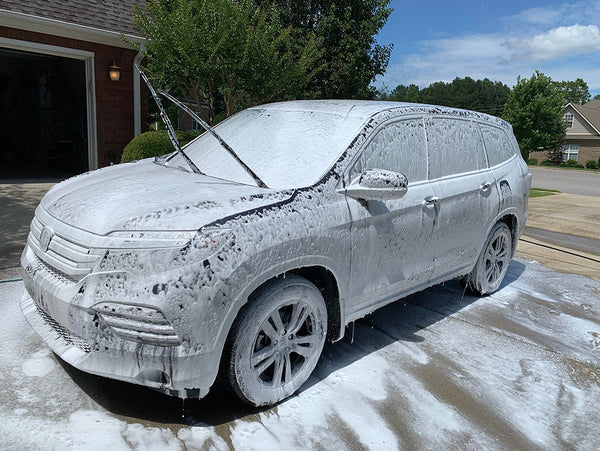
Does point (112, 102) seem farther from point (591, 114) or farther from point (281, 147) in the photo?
point (591, 114)

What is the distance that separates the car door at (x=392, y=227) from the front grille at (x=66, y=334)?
5.19ft

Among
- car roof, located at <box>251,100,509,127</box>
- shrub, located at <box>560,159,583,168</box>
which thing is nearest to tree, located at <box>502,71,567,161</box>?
shrub, located at <box>560,159,583,168</box>

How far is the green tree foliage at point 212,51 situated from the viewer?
32.0 ft

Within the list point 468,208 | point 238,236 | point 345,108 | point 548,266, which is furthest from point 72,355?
point 548,266

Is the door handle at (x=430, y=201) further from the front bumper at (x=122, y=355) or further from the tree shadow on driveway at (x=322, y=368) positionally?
the front bumper at (x=122, y=355)

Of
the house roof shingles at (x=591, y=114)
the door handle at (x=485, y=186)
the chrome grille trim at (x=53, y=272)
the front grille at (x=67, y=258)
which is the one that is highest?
the house roof shingles at (x=591, y=114)

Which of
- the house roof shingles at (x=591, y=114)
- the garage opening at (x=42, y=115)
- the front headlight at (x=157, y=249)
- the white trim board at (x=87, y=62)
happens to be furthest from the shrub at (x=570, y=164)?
the front headlight at (x=157, y=249)

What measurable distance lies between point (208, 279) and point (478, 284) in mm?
3357

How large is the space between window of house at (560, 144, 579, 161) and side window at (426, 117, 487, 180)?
174ft

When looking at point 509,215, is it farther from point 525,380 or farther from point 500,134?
point 525,380

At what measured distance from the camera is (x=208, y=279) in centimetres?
238

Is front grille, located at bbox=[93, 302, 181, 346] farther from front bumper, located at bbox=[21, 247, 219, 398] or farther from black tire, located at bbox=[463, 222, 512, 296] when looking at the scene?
black tire, located at bbox=[463, 222, 512, 296]

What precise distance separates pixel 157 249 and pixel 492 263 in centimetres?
370

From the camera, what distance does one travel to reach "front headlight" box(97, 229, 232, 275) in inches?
93.4
